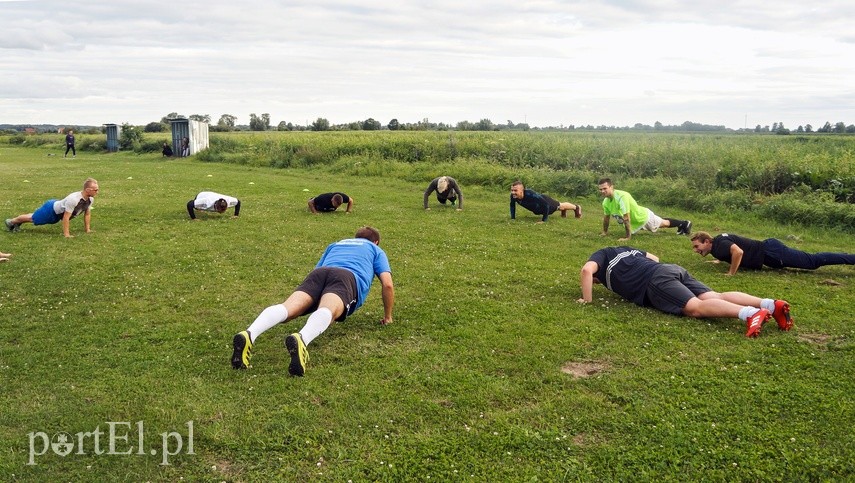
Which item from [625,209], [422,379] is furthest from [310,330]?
[625,209]

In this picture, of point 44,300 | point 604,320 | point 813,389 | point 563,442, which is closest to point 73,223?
point 44,300

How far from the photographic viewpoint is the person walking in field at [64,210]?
14.5 m

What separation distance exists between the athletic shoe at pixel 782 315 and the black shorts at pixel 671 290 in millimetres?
969

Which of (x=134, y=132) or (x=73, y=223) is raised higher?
(x=134, y=132)

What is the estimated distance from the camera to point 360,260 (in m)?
8.02

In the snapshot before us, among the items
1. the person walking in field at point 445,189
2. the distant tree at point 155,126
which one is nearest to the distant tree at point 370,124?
the distant tree at point 155,126

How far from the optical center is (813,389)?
6.36 metres

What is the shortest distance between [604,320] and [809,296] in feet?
12.7

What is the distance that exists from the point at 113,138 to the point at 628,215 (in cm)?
5541

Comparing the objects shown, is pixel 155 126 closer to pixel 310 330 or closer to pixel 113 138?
pixel 113 138

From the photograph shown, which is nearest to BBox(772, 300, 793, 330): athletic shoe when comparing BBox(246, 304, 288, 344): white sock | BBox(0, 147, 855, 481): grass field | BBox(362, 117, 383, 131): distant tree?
BBox(0, 147, 855, 481): grass field

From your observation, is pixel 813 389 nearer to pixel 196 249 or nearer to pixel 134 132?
pixel 196 249

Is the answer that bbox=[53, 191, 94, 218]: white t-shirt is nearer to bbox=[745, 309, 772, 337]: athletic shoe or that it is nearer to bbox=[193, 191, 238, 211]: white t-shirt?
bbox=[193, 191, 238, 211]: white t-shirt

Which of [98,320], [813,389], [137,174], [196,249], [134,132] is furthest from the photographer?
[134,132]
